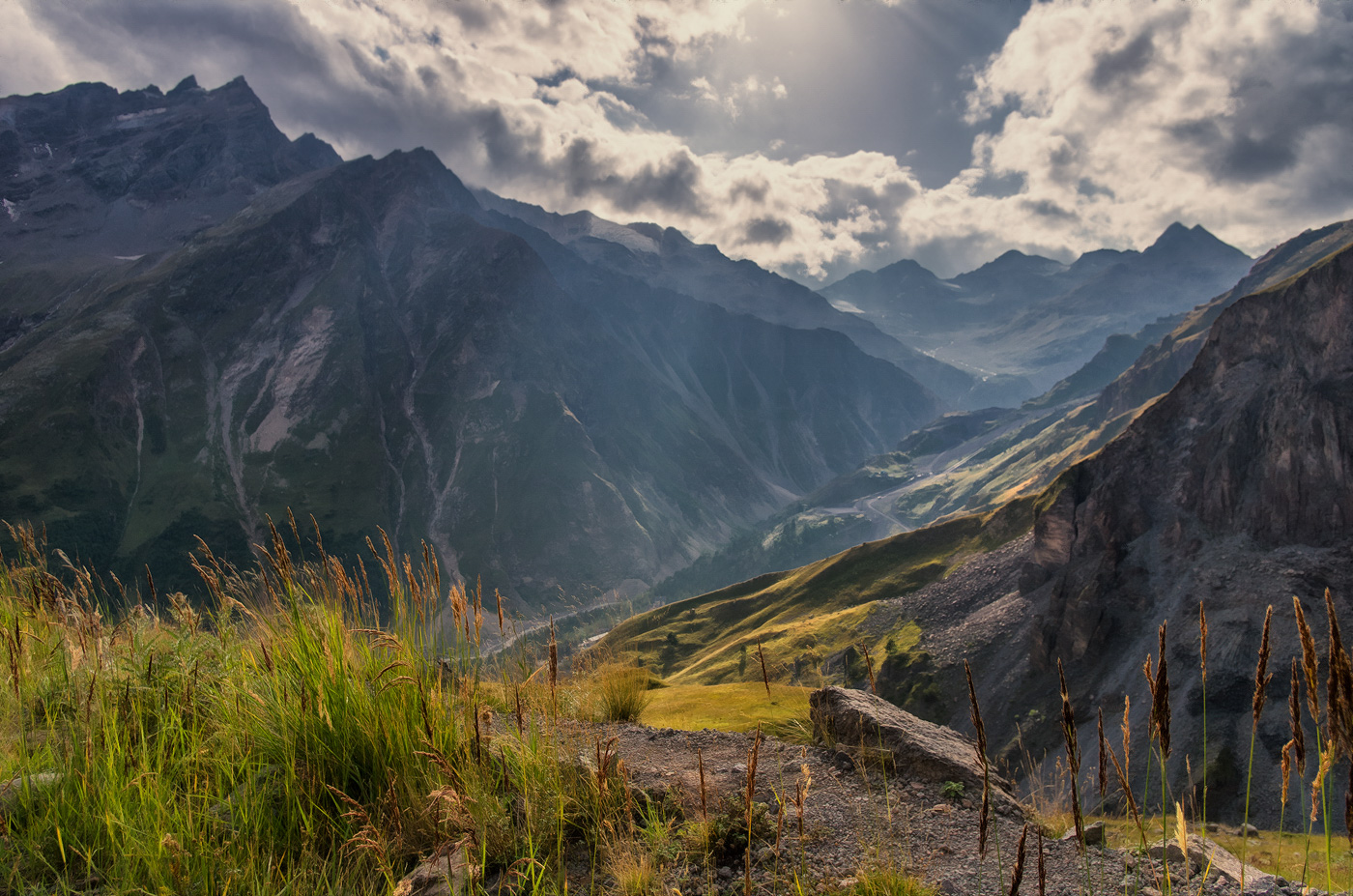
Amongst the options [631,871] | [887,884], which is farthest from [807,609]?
[631,871]

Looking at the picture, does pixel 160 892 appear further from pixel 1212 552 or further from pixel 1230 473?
pixel 1230 473

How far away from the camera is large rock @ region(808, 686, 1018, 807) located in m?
8.41

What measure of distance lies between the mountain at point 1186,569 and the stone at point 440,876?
50.6 m

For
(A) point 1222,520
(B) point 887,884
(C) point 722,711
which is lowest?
(C) point 722,711

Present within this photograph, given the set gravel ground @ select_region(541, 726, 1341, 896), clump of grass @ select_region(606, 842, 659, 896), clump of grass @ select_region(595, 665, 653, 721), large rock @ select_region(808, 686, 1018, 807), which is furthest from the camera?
clump of grass @ select_region(595, 665, 653, 721)

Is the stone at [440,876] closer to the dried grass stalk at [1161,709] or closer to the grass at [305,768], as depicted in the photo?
the grass at [305,768]

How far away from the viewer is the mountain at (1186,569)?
55500mm

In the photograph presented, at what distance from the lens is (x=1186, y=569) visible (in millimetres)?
67312

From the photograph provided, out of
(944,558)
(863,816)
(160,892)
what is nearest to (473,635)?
(160,892)

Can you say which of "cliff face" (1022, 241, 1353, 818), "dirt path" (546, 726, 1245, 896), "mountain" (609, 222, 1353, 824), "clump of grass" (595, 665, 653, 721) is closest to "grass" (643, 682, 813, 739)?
"clump of grass" (595, 665, 653, 721)

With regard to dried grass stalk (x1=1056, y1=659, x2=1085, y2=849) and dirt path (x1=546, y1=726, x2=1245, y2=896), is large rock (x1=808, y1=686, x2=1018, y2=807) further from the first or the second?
dried grass stalk (x1=1056, y1=659, x2=1085, y2=849)

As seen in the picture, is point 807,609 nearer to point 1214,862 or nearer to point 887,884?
point 1214,862

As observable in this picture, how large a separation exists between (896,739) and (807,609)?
117 m

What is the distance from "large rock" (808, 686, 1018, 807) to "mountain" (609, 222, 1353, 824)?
4438 centimetres
